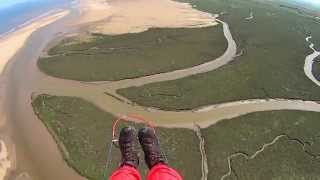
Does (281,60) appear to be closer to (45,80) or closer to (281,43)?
(281,43)

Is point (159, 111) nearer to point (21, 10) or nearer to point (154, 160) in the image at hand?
point (154, 160)

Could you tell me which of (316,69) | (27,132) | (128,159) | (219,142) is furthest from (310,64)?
(128,159)

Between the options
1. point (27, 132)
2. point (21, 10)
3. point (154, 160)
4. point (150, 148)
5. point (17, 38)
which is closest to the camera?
point (154, 160)

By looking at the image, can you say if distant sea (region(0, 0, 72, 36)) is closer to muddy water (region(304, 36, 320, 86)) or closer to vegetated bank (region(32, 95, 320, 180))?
vegetated bank (region(32, 95, 320, 180))

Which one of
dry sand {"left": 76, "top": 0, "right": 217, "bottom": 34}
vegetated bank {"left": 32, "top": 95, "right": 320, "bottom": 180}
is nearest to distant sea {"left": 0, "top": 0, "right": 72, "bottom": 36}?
dry sand {"left": 76, "top": 0, "right": 217, "bottom": 34}

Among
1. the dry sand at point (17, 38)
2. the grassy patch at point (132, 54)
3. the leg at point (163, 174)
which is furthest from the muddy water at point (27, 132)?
the leg at point (163, 174)

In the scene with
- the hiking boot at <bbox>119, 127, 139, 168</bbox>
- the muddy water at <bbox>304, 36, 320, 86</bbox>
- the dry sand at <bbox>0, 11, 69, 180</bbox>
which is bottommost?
the muddy water at <bbox>304, 36, 320, 86</bbox>

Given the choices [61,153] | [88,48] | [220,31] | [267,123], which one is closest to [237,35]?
[220,31]
